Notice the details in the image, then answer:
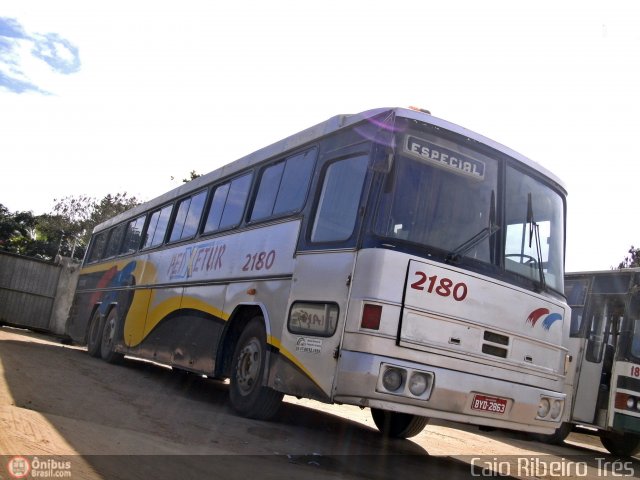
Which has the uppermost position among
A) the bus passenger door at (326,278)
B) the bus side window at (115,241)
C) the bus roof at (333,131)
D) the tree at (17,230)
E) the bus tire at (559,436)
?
the tree at (17,230)

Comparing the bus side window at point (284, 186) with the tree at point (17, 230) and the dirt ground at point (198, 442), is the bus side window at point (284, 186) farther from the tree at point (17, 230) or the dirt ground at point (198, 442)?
the tree at point (17, 230)

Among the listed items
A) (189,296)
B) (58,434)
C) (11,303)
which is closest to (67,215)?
(11,303)

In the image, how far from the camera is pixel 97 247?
1780 centimetres

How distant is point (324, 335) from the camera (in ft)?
18.8

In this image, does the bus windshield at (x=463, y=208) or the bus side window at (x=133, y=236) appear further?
A: the bus side window at (x=133, y=236)

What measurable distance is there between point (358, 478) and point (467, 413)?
3.85 ft

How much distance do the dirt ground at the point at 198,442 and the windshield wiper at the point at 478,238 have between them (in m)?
1.99

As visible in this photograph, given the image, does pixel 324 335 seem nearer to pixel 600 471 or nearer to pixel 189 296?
pixel 189 296

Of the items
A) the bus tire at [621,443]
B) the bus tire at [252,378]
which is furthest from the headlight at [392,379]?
the bus tire at [621,443]

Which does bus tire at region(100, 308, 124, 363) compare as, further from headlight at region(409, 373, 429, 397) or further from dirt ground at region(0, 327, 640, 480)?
headlight at region(409, 373, 429, 397)

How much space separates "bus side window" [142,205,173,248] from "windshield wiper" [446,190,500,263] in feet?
24.0

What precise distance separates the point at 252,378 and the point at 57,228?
55476 millimetres

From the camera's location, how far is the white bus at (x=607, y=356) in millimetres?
10383

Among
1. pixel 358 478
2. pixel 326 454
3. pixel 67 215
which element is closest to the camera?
pixel 358 478
